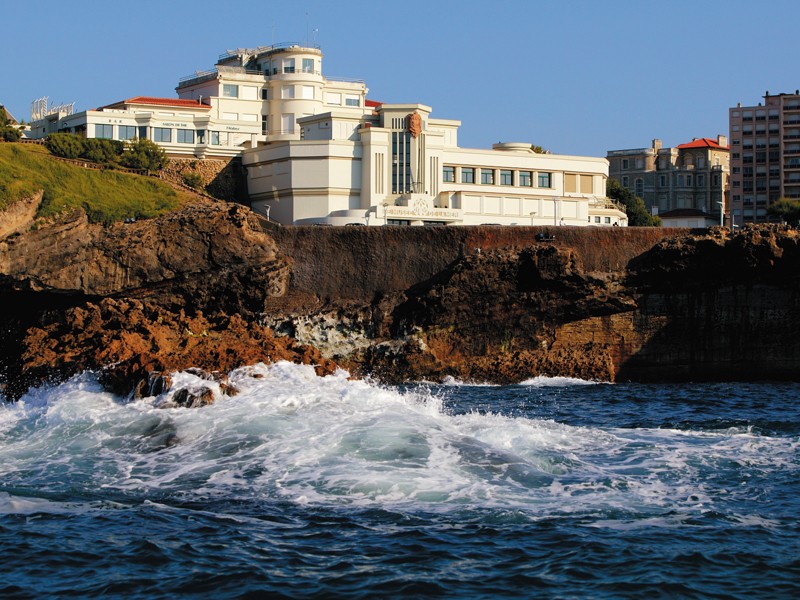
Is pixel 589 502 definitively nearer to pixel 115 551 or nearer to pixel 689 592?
pixel 689 592

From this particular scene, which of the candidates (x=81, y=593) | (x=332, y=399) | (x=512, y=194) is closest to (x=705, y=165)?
(x=512, y=194)

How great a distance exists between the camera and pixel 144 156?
64.4 metres

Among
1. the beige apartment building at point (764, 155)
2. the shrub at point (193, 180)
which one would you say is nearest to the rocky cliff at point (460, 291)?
the shrub at point (193, 180)

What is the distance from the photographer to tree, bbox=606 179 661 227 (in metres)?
87.4

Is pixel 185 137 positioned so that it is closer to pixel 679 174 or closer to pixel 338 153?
pixel 338 153

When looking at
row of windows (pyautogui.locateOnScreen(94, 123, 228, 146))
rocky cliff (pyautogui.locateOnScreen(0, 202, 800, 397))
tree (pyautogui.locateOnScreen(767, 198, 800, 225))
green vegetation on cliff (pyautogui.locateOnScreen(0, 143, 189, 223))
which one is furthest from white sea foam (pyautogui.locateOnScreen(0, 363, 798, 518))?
tree (pyautogui.locateOnScreen(767, 198, 800, 225))

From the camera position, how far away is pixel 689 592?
12352 mm

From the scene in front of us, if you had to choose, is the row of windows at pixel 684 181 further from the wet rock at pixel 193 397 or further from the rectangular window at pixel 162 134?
the wet rock at pixel 193 397

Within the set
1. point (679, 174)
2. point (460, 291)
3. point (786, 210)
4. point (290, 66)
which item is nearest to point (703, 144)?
point (679, 174)

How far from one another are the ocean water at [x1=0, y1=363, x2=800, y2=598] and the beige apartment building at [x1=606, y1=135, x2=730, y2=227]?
127m

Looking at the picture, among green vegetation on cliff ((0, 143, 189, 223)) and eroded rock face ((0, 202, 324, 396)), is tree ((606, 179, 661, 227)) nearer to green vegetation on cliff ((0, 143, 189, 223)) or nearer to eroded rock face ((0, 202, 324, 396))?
green vegetation on cliff ((0, 143, 189, 223))

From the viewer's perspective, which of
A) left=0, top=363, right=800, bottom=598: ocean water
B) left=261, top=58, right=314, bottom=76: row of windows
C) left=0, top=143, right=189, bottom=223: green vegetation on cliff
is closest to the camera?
left=0, top=363, right=800, bottom=598: ocean water

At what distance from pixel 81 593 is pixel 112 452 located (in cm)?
703

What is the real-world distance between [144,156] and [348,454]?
49.3 meters
